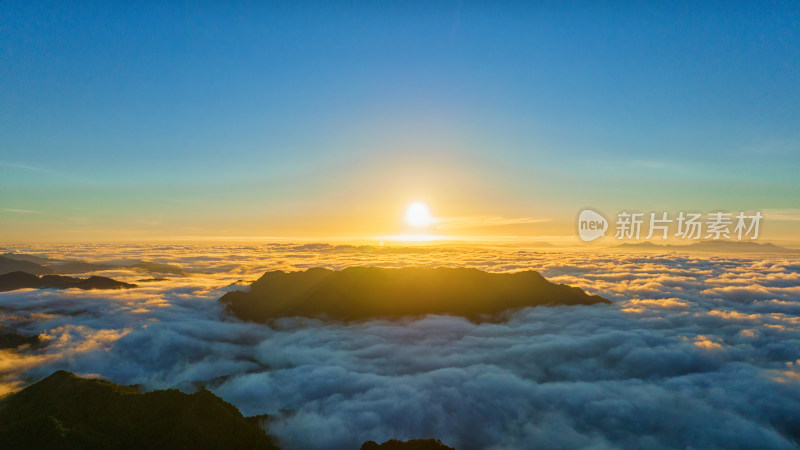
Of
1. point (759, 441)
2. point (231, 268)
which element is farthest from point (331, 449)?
point (231, 268)

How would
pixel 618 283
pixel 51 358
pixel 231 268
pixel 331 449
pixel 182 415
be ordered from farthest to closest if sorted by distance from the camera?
pixel 231 268 → pixel 618 283 → pixel 51 358 → pixel 331 449 → pixel 182 415

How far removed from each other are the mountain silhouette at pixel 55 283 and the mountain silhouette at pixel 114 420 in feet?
275

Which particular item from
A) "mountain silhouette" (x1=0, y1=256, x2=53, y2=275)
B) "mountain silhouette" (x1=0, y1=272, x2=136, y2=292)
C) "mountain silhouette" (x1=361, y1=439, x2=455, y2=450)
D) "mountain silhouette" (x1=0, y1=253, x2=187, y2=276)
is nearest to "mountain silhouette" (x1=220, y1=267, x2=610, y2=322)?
"mountain silhouette" (x1=0, y1=272, x2=136, y2=292)

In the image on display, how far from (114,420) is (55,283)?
10033 centimetres

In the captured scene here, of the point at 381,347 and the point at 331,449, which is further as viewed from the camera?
the point at 381,347

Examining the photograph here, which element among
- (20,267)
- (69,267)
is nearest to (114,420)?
(20,267)

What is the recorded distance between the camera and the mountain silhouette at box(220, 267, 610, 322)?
Answer: 68250 mm

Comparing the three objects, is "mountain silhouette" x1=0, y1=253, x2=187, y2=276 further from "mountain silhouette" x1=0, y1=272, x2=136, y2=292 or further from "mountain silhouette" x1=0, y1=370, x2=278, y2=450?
"mountain silhouette" x1=0, y1=370, x2=278, y2=450

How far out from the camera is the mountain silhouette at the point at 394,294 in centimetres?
6825

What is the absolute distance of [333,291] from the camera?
70.8 meters

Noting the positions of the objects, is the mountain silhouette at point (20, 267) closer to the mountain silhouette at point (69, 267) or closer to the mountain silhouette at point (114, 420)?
the mountain silhouette at point (69, 267)

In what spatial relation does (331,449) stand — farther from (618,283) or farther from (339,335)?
(618,283)

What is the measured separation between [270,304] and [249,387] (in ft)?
97.6

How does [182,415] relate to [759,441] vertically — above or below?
above
